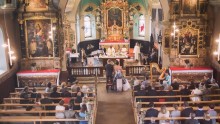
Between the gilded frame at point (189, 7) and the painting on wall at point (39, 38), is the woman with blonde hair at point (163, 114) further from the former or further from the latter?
the painting on wall at point (39, 38)

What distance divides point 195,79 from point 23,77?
9667 millimetres

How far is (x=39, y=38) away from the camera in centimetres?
1931

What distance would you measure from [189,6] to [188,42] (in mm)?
2056

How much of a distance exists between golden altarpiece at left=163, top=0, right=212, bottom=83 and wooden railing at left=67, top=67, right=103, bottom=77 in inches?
169

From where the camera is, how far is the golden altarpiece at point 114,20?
29.1 m

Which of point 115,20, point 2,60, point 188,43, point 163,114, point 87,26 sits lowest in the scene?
point 163,114

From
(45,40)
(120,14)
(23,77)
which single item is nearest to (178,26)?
(45,40)

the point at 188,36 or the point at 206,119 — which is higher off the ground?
the point at 188,36

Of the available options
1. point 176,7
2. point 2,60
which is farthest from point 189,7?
point 2,60

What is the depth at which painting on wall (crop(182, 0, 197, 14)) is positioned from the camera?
18.8 meters

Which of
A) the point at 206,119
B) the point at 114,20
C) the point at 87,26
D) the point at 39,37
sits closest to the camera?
the point at 206,119

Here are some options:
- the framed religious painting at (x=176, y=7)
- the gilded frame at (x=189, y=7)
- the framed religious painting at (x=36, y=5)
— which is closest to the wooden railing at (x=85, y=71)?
the framed religious painting at (x=36, y=5)

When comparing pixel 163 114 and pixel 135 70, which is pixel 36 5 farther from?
pixel 163 114

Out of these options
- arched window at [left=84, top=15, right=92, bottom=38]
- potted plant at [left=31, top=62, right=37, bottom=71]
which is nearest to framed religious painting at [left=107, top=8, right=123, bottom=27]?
arched window at [left=84, top=15, right=92, bottom=38]
